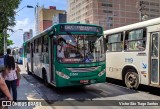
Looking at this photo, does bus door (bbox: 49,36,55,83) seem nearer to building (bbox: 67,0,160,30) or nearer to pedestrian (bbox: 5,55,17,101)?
pedestrian (bbox: 5,55,17,101)

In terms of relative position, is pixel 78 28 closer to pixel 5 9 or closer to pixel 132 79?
pixel 132 79

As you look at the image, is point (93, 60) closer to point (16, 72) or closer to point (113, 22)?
point (16, 72)

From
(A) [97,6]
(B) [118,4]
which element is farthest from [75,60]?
(B) [118,4]

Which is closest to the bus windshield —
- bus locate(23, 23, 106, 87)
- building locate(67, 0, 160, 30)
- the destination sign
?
bus locate(23, 23, 106, 87)

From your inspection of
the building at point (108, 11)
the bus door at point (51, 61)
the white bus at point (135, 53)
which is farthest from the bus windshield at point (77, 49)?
the building at point (108, 11)

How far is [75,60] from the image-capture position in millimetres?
10523

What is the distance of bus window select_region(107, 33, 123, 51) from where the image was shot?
40.0ft

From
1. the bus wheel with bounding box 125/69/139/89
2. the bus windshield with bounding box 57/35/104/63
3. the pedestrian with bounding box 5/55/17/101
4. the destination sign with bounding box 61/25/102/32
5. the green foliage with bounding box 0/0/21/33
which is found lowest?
the bus wheel with bounding box 125/69/139/89

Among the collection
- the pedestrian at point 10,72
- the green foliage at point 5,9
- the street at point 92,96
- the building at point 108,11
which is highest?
the building at point 108,11

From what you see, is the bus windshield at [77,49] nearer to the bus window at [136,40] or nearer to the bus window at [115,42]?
the bus window at [136,40]

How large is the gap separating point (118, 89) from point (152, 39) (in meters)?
2.87

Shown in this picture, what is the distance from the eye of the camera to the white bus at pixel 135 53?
975 cm

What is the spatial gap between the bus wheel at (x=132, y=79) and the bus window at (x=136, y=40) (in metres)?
1.03

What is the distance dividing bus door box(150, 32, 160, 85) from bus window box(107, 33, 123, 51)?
246 cm
